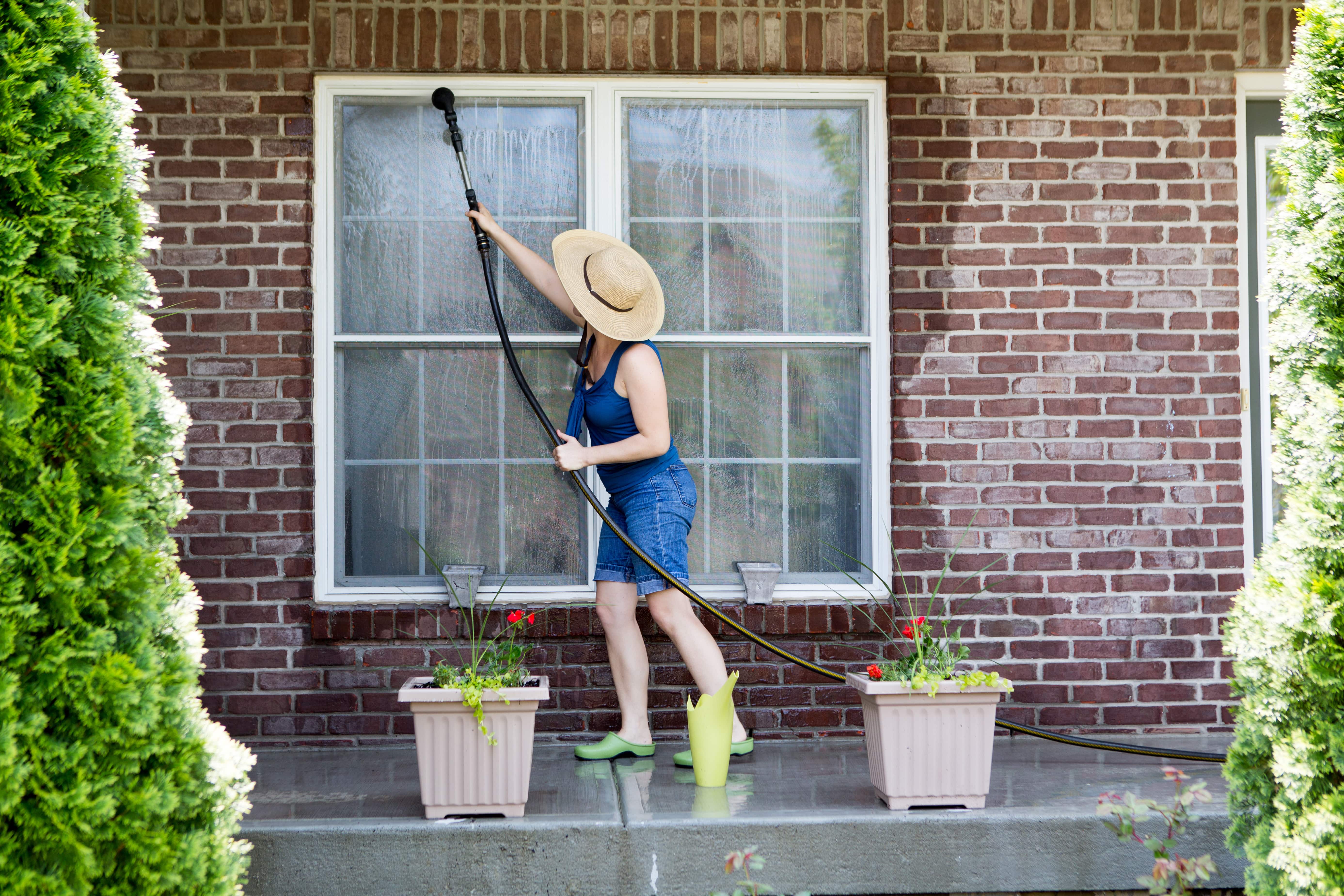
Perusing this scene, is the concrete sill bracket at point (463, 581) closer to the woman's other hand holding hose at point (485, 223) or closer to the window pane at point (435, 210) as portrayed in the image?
the window pane at point (435, 210)

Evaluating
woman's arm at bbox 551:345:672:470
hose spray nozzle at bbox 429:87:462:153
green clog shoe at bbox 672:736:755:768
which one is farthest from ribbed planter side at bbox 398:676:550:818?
hose spray nozzle at bbox 429:87:462:153

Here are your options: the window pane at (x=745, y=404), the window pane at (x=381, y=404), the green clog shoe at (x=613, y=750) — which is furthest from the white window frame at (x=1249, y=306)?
the window pane at (x=381, y=404)

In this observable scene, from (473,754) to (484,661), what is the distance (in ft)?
2.97

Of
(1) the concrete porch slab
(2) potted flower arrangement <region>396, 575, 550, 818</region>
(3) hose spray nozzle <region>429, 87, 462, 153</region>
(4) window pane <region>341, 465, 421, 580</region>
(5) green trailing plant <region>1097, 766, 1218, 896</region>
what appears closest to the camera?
(5) green trailing plant <region>1097, 766, 1218, 896</region>

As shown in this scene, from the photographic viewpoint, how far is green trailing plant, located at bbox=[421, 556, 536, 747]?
114 inches

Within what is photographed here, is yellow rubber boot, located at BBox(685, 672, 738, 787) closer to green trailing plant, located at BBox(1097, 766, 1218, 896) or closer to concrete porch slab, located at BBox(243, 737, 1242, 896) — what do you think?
concrete porch slab, located at BBox(243, 737, 1242, 896)

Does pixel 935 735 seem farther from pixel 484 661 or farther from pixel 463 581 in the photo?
pixel 463 581

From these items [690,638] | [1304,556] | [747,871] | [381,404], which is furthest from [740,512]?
[1304,556]

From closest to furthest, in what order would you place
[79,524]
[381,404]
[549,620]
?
[79,524]
[549,620]
[381,404]

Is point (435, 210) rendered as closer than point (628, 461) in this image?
No

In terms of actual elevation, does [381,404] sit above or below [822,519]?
above

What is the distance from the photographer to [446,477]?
3.98 m

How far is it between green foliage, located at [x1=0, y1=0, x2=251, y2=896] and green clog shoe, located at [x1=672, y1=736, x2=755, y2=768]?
1.61 meters

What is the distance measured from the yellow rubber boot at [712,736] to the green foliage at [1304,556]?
1.34 meters
